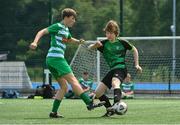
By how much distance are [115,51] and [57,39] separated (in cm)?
102

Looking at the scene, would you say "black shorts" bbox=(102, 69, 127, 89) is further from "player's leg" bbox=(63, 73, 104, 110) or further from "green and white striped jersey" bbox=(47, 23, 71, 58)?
"green and white striped jersey" bbox=(47, 23, 71, 58)

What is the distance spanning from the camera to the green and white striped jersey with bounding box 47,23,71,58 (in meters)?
11.8

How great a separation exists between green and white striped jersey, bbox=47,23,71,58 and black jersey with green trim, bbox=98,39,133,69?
0.68 m

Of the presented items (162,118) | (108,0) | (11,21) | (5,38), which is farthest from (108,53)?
(108,0)

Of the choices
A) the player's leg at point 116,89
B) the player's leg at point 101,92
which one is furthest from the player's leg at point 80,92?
the player's leg at point 116,89

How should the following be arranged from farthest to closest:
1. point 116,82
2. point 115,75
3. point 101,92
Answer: point 101,92
point 115,75
point 116,82

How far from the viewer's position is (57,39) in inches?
467

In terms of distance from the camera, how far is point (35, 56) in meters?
28.7

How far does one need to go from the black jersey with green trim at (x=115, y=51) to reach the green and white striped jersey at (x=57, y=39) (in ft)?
2.22

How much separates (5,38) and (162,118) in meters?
17.7

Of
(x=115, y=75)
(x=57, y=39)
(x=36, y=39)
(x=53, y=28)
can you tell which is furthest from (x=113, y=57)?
(x=36, y=39)

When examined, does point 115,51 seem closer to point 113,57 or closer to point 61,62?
point 113,57

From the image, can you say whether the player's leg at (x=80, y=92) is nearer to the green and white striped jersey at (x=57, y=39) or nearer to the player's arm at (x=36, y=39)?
the green and white striped jersey at (x=57, y=39)

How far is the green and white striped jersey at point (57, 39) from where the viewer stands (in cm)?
1180
